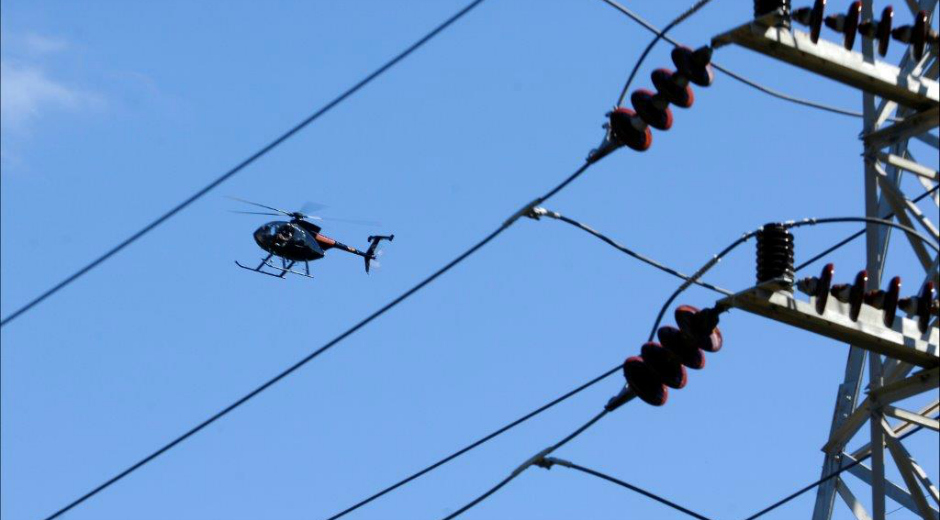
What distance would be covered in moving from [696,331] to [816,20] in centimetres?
255

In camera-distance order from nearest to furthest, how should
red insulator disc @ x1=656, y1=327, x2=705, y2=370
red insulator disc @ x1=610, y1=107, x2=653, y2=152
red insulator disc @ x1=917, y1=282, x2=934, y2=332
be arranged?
red insulator disc @ x1=917, y1=282, x2=934, y2=332, red insulator disc @ x1=656, y1=327, x2=705, y2=370, red insulator disc @ x1=610, y1=107, x2=653, y2=152

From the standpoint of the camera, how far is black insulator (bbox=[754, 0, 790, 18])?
11.3 metres

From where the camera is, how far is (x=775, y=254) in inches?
432

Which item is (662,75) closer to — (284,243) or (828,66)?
(828,66)

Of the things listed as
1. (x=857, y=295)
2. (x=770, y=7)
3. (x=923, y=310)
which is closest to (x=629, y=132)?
(x=770, y=7)

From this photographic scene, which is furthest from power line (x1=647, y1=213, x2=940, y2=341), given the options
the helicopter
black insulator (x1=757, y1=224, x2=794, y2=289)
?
the helicopter

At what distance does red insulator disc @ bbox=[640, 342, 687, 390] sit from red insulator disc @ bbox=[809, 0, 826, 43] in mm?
2644

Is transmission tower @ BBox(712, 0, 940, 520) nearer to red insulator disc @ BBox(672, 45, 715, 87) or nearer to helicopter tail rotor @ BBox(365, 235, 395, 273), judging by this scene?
red insulator disc @ BBox(672, 45, 715, 87)

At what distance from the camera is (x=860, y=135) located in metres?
12.4

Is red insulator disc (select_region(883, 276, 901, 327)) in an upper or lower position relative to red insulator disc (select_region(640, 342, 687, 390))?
lower

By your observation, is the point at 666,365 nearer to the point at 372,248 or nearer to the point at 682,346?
the point at 682,346

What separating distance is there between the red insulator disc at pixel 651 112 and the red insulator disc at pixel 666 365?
1808mm

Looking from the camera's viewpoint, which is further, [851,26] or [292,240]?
[292,240]

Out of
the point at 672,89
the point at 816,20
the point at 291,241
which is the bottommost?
the point at 816,20
